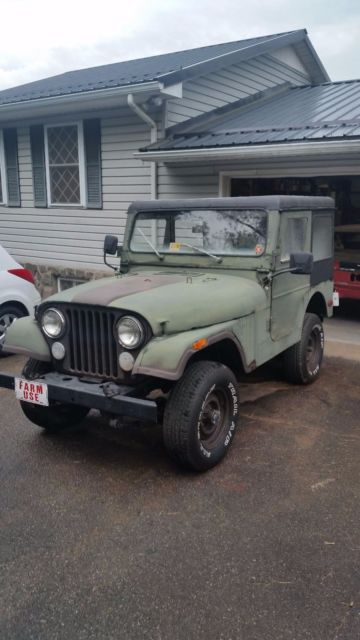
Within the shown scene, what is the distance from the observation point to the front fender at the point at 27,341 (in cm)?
396

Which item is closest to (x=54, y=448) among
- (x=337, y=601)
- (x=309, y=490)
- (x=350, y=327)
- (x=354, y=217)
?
(x=309, y=490)

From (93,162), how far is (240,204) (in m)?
5.75

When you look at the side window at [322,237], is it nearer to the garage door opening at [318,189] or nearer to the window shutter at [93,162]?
the garage door opening at [318,189]

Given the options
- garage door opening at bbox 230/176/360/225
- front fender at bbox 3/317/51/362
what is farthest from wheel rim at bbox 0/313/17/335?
garage door opening at bbox 230/176/360/225

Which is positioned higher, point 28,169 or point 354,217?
point 28,169

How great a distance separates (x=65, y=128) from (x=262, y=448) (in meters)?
7.95

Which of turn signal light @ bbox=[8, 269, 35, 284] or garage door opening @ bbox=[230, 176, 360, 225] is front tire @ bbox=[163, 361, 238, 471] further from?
garage door opening @ bbox=[230, 176, 360, 225]

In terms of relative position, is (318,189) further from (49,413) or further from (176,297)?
(49,413)

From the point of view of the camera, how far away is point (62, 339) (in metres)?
3.90

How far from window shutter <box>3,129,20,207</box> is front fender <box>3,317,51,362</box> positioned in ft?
26.1

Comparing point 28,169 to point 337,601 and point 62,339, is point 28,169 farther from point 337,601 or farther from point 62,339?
point 337,601

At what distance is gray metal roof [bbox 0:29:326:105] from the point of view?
8.30 meters

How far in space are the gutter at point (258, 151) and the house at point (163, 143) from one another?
0.02 metres

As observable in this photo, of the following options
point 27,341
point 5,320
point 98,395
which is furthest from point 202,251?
point 5,320
